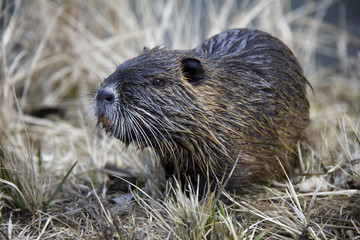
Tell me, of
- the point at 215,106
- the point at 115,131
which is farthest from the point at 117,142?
the point at 215,106

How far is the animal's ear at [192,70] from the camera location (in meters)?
2.61

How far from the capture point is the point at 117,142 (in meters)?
4.16

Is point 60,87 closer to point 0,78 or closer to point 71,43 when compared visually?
point 71,43

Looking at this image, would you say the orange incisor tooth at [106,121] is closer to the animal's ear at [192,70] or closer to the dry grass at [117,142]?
the dry grass at [117,142]

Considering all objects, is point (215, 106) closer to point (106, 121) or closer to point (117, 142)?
point (106, 121)

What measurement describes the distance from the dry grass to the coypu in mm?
246

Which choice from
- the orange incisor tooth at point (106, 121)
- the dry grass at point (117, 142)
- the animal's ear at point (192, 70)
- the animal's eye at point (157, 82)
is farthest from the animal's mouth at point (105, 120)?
the animal's ear at point (192, 70)

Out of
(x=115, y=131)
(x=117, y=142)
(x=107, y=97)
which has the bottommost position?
(x=117, y=142)

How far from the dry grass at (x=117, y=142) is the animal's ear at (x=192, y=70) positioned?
72 cm

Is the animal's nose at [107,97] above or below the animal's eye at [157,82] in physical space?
below

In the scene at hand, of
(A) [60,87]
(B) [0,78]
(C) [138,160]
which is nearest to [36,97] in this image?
(A) [60,87]

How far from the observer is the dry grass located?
2424 mm

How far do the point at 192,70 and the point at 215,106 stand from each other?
285 mm

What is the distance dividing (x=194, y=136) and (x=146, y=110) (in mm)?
364
